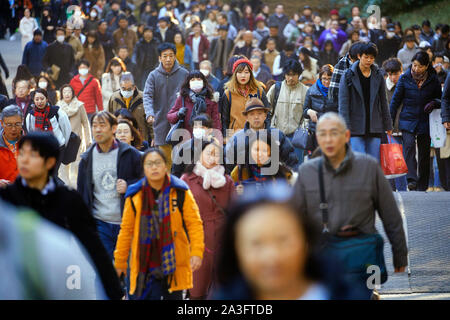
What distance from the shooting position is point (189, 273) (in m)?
6.74

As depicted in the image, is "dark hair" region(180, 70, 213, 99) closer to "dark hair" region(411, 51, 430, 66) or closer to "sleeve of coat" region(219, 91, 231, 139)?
"sleeve of coat" region(219, 91, 231, 139)

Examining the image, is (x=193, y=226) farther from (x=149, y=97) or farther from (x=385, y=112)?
(x=149, y=97)

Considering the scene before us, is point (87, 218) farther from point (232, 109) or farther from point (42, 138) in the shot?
point (232, 109)

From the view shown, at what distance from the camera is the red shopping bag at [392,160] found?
906 cm

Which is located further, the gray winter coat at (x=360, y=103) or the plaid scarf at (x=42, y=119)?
the plaid scarf at (x=42, y=119)

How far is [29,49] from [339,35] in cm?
740

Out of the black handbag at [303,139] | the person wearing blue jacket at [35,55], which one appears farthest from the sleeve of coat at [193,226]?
the person wearing blue jacket at [35,55]

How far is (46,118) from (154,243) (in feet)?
16.3

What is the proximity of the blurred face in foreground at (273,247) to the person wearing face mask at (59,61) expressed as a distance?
1639 centimetres

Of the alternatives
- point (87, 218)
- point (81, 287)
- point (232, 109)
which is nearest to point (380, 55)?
point (232, 109)

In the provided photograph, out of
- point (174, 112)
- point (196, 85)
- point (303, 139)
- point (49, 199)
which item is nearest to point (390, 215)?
point (49, 199)

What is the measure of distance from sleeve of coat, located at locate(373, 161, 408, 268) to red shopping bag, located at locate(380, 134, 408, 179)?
3.39m

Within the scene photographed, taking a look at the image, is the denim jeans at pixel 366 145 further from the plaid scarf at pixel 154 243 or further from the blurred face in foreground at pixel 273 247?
the blurred face in foreground at pixel 273 247
